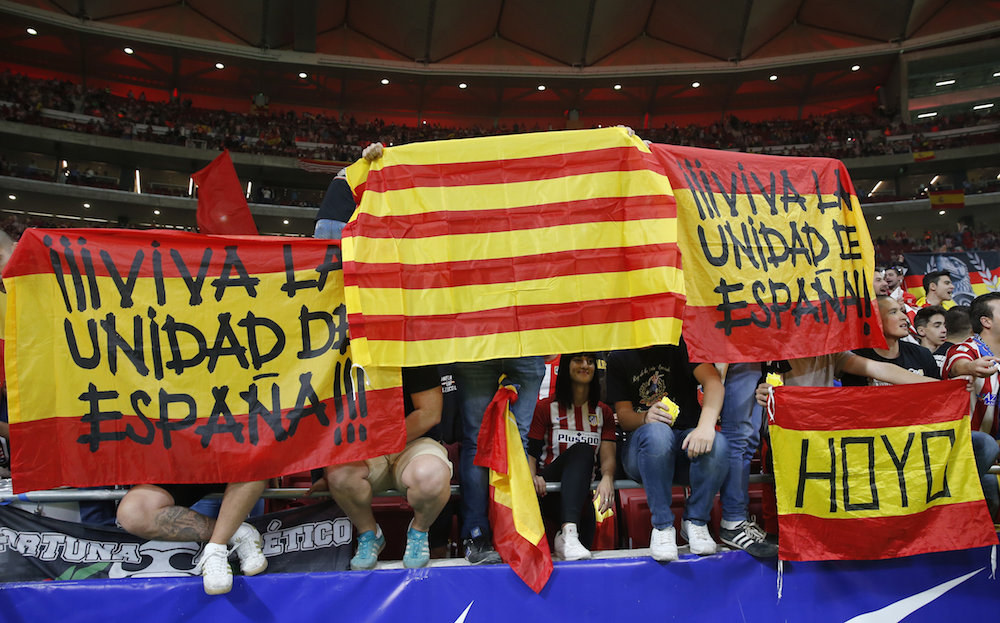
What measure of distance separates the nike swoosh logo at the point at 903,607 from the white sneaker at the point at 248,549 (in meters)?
2.95

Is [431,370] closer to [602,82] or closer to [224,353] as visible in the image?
[224,353]

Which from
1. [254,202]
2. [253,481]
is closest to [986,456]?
[253,481]

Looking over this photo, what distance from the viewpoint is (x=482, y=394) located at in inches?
136

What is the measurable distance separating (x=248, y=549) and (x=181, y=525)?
33 centimetres

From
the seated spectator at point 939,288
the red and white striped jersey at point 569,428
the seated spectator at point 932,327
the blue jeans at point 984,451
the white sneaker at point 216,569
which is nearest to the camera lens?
the white sneaker at point 216,569

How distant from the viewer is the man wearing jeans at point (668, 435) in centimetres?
327

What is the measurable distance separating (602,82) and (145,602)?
2986cm

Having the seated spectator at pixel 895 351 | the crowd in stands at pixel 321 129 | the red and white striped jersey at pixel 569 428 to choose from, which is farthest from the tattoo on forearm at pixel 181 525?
the crowd in stands at pixel 321 129

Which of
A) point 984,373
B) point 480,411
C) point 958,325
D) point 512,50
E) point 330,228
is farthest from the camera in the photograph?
point 512,50

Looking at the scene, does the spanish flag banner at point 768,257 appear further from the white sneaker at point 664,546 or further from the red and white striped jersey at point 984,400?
the white sneaker at point 664,546

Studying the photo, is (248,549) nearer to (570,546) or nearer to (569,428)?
(570,546)

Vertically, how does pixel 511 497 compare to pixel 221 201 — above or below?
below

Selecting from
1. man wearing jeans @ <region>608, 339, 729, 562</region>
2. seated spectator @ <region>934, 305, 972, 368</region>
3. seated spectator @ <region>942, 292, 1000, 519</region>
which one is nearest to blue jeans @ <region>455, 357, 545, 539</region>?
man wearing jeans @ <region>608, 339, 729, 562</region>

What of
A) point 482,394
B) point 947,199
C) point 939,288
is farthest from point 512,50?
point 482,394
